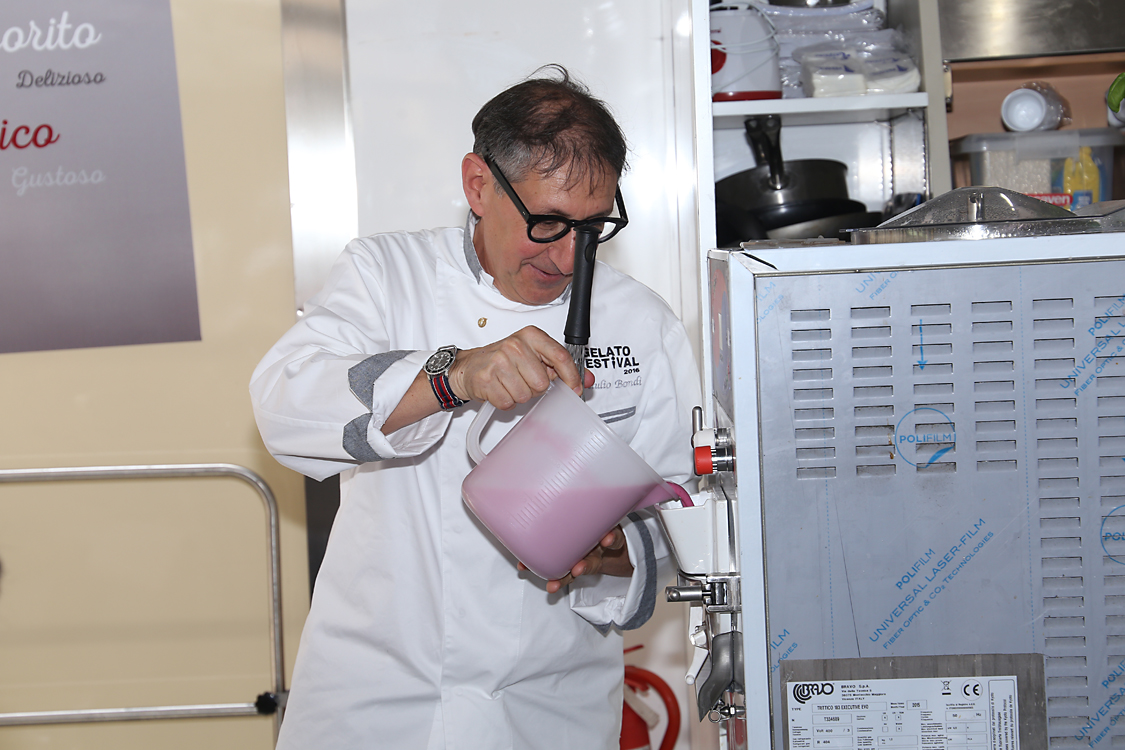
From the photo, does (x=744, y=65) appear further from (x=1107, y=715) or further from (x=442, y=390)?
(x=1107, y=715)

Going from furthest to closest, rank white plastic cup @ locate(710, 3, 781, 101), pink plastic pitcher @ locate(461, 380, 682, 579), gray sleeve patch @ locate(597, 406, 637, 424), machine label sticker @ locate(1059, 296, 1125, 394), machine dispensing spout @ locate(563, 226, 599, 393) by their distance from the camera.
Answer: white plastic cup @ locate(710, 3, 781, 101), gray sleeve patch @ locate(597, 406, 637, 424), machine dispensing spout @ locate(563, 226, 599, 393), pink plastic pitcher @ locate(461, 380, 682, 579), machine label sticker @ locate(1059, 296, 1125, 394)

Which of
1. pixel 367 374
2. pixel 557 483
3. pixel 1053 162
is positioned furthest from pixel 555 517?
pixel 1053 162

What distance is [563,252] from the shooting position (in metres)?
1.08

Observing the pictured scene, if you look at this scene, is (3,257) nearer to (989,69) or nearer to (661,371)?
(661,371)

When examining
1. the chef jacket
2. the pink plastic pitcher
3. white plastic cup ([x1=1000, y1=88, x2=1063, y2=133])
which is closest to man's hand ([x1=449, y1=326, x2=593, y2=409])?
the pink plastic pitcher

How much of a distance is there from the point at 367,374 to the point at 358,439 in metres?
0.07

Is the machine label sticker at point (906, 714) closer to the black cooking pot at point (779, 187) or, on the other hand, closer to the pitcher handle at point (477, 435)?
the pitcher handle at point (477, 435)

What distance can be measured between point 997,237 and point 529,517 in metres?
0.50

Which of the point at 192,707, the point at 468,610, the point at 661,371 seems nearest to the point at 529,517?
the point at 468,610

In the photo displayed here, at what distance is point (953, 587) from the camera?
2.33 feet

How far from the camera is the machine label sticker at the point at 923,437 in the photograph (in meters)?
0.71

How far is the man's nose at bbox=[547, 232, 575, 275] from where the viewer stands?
3.55 feet

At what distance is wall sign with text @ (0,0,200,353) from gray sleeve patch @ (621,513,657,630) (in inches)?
42.7

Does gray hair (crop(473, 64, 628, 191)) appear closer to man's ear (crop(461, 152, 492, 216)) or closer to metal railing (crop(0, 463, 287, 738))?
man's ear (crop(461, 152, 492, 216))
